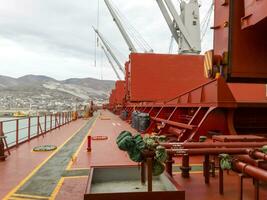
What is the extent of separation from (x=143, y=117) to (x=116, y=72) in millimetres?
71364

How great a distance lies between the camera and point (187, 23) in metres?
Answer: 30.2

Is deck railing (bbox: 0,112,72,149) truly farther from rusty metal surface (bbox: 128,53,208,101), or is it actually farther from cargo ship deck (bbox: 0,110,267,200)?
rusty metal surface (bbox: 128,53,208,101)

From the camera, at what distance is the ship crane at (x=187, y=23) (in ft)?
98.0

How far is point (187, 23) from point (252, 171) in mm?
28244

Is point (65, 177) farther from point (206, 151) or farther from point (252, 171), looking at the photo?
point (252, 171)

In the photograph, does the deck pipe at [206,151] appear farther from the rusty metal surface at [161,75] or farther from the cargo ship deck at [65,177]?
the rusty metal surface at [161,75]

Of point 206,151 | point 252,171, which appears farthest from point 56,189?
point 252,171

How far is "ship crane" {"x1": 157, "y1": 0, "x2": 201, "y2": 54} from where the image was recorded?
1176 inches

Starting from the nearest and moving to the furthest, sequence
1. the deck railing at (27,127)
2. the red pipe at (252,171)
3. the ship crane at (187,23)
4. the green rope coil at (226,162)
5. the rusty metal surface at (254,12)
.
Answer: the red pipe at (252,171)
the green rope coil at (226,162)
the rusty metal surface at (254,12)
the deck railing at (27,127)
the ship crane at (187,23)

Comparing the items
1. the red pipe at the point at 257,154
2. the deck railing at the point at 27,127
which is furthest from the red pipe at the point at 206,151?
the deck railing at the point at 27,127

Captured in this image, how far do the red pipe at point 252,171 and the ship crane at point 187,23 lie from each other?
89.1ft

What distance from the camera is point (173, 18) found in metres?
30.3

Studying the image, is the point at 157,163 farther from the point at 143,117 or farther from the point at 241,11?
the point at 143,117

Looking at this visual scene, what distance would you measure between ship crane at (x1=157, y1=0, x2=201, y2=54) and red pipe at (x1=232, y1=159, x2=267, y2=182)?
27169 millimetres
